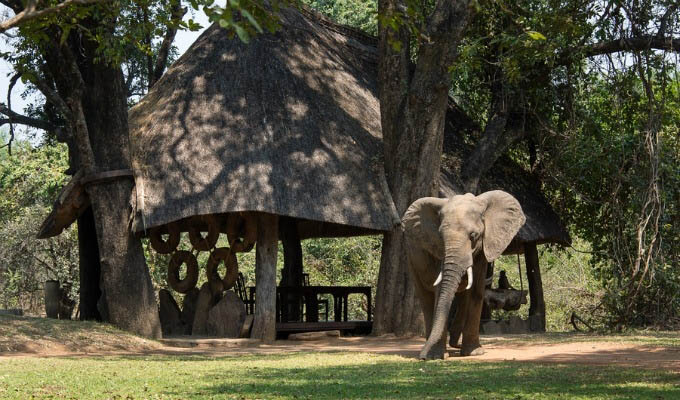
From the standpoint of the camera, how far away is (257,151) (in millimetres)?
13844

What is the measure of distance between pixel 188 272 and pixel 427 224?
20.3 feet

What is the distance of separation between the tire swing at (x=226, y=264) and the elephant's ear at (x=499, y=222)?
19.1 ft

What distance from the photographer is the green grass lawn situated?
264 inches

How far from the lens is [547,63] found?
1505cm

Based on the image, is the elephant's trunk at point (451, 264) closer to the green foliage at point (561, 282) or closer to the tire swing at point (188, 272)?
the tire swing at point (188, 272)

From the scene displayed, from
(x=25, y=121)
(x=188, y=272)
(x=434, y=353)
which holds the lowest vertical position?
(x=434, y=353)

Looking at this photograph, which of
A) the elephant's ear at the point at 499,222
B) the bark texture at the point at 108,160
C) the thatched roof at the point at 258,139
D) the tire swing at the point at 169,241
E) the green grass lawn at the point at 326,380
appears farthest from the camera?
the tire swing at the point at 169,241

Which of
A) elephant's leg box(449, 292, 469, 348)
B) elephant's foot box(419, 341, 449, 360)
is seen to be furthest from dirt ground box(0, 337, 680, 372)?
elephant's foot box(419, 341, 449, 360)

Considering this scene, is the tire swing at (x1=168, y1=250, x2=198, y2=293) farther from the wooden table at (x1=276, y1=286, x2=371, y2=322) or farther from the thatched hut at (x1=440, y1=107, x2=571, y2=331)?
the thatched hut at (x1=440, y1=107, x2=571, y2=331)

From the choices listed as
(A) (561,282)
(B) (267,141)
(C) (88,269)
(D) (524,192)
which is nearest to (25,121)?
(C) (88,269)

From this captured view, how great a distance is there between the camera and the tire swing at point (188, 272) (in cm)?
1495

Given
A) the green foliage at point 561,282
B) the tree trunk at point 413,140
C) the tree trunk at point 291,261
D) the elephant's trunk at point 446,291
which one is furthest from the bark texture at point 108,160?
the green foliage at point 561,282

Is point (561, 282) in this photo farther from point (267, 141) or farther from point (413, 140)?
point (267, 141)

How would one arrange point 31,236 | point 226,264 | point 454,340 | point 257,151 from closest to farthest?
point 454,340 < point 257,151 < point 226,264 < point 31,236
